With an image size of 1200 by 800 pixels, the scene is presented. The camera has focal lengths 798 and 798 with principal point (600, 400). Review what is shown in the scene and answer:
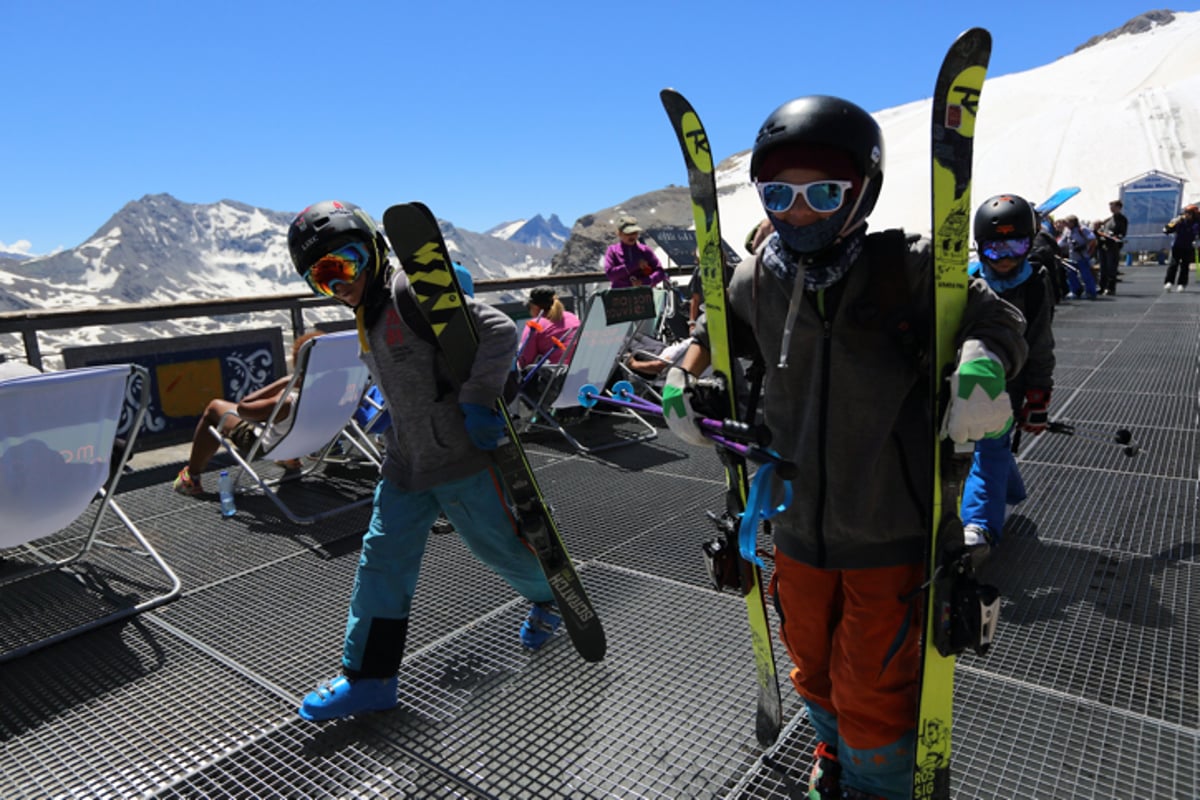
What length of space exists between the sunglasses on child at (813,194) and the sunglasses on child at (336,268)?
1.55 metres

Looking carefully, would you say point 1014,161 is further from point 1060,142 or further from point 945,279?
point 945,279

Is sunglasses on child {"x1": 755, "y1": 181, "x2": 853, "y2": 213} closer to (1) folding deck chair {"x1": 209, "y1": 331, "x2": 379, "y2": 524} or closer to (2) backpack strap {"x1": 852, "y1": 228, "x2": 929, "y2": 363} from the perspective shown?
(2) backpack strap {"x1": 852, "y1": 228, "x2": 929, "y2": 363}

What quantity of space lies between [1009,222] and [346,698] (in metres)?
3.42

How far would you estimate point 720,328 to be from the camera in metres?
2.10

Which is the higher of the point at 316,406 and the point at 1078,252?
the point at 1078,252

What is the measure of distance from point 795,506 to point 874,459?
0.23 metres

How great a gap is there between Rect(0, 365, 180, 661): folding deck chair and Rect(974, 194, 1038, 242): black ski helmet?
4.10 meters

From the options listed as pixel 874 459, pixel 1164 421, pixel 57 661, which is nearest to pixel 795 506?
pixel 874 459

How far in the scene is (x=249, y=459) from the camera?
5160mm

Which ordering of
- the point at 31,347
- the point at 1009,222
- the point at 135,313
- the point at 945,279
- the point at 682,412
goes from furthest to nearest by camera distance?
the point at 135,313 → the point at 31,347 → the point at 1009,222 → the point at 682,412 → the point at 945,279

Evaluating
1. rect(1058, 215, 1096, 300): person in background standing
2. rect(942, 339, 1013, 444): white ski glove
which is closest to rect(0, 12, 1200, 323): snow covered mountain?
rect(1058, 215, 1096, 300): person in background standing

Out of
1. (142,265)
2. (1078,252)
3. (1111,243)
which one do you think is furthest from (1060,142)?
(142,265)

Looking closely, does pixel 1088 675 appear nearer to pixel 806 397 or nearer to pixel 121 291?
pixel 806 397

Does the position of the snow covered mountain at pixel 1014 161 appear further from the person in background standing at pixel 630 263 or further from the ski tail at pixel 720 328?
the ski tail at pixel 720 328
